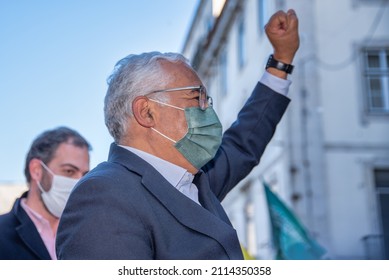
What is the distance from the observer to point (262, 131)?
2.64 meters

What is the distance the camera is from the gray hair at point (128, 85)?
6.93 ft

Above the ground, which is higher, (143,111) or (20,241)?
(143,111)

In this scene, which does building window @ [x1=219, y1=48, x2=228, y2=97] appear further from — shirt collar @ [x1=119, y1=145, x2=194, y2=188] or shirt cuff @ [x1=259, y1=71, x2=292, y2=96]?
shirt collar @ [x1=119, y1=145, x2=194, y2=188]

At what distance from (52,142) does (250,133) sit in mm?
1158

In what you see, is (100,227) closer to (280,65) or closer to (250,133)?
(250,133)

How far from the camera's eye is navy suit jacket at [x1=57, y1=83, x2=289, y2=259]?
172cm

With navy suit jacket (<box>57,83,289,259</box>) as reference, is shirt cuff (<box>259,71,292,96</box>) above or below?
above

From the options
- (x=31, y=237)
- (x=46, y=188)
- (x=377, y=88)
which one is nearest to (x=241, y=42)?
(x=377, y=88)

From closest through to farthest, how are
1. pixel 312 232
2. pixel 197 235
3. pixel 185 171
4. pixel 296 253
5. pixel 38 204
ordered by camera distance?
pixel 197 235 < pixel 185 171 < pixel 38 204 < pixel 296 253 < pixel 312 232

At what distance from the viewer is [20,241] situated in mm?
2939

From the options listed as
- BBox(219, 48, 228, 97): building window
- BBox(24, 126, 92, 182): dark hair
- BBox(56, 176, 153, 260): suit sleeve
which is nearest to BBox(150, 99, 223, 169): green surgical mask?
BBox(56, 176, 153, 260): suit sleeve
